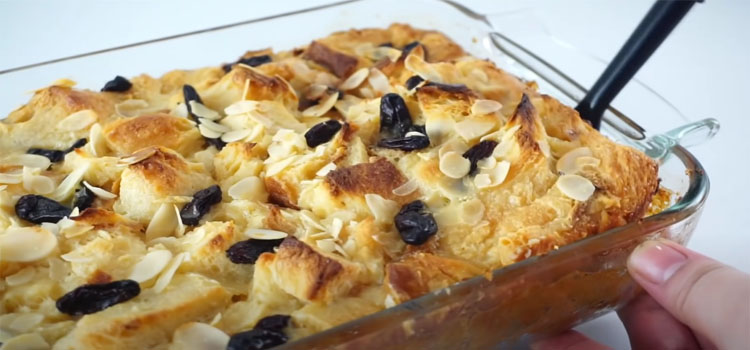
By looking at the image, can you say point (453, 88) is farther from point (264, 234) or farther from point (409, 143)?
point (264, 234)

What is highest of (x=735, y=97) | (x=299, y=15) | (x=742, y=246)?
(x=299, y=15)

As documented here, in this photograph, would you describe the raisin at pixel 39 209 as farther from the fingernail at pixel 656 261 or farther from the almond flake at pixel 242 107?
the fingernail at pixel 656 261

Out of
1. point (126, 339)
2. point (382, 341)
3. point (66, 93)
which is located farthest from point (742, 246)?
point (66, 93)

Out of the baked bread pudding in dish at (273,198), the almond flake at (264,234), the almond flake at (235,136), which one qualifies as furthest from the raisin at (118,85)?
Answer: the almond flake at (264,234)

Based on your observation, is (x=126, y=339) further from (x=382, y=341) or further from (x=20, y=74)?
(x=20, y=74)

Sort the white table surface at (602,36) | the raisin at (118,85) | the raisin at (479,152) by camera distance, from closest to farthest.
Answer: the raisin at (479,152)
the raisin at (118,85)
the white table surface at (602,36)

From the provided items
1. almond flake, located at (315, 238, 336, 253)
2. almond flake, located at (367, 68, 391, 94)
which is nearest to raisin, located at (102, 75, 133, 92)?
almond flake, located at (367, 68, 391, 94)
